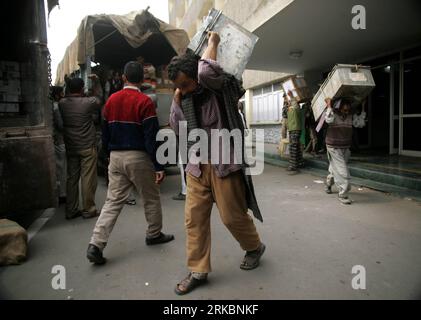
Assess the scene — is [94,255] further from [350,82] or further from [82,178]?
[350,82]

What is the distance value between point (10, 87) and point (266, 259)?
4084 mm

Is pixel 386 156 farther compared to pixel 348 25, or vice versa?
pixel 386 156

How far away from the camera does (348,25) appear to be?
603 cm

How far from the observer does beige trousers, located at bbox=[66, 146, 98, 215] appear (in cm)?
421

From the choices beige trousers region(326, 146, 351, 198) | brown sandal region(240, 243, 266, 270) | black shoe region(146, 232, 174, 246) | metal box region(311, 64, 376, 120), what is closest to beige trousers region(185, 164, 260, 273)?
brown sandal region(240, 243, 266, 270)

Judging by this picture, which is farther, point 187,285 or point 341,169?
point 341,169

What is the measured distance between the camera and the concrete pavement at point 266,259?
2285mm

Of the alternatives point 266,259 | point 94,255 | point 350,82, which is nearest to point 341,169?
point 350,82

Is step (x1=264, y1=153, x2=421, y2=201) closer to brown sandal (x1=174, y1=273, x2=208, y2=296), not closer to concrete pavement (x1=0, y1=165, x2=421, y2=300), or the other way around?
concrete pavement (x1=0, y1=165, x2=421, y2=300)

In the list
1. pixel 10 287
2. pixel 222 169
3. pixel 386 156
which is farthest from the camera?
pixel 386 156

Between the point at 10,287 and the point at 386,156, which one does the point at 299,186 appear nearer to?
the point at 386,156

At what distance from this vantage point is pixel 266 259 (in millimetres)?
2787
